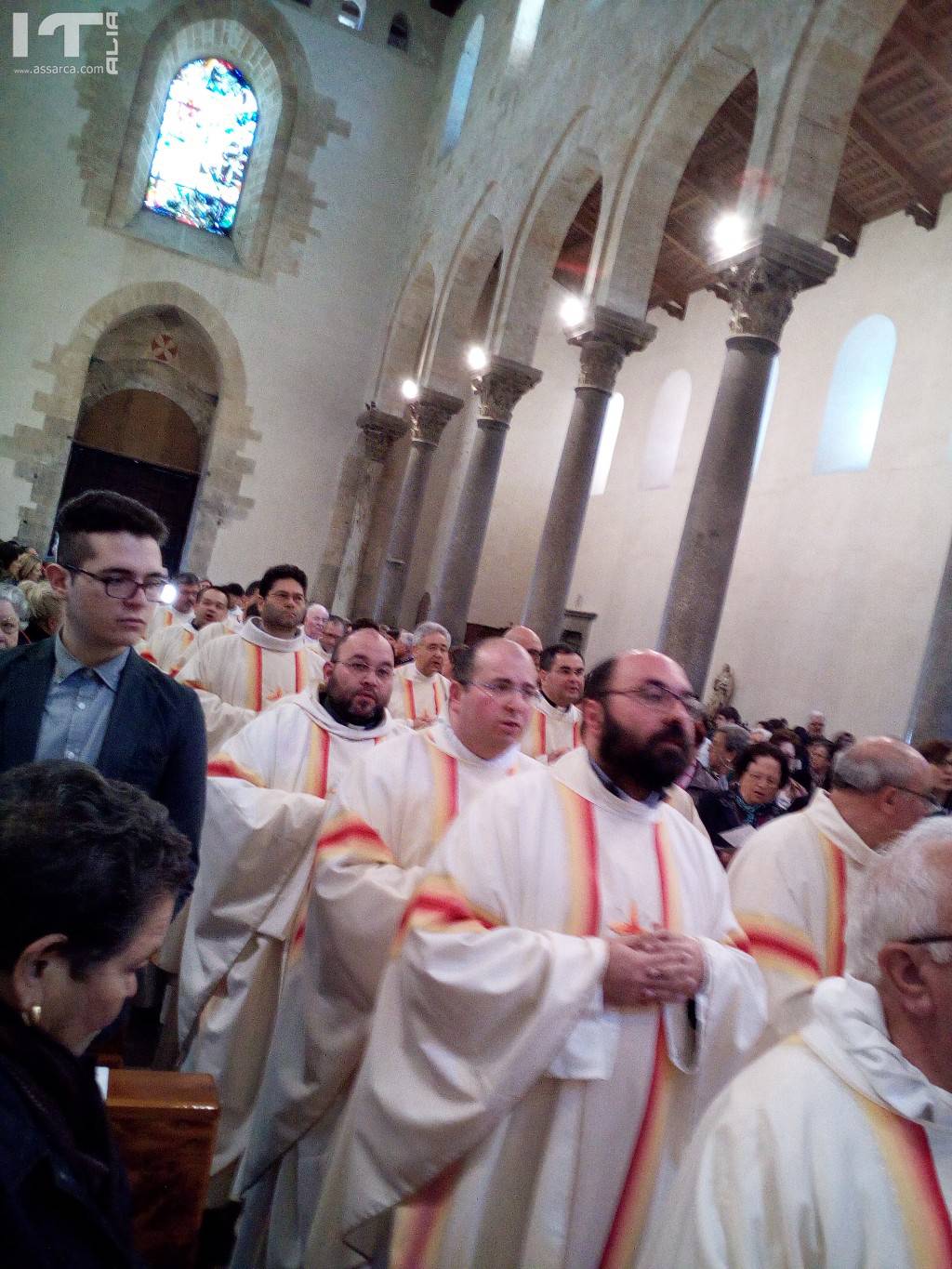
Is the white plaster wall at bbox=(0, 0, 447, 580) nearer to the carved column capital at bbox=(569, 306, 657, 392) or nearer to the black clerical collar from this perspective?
the carved column capital at bbox=(569, 306, 657, 392)

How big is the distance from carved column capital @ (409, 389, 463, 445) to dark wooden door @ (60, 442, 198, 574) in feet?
19.0

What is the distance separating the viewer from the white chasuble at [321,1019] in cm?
268

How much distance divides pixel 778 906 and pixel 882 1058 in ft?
5.03

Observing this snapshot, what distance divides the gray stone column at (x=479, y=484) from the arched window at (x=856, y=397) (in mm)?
4138

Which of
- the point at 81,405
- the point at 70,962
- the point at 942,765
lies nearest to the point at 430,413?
the point at 81,405

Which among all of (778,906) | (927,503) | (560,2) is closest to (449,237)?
(560,2)

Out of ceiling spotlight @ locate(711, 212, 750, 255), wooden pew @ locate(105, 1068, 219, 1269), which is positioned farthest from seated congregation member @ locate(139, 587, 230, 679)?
wooden pew @ locate(105, 1068, 219, 1269)

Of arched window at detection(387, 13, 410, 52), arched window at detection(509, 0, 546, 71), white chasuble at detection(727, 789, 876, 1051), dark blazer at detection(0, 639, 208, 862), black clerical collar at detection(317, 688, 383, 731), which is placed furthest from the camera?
arched window at detection(387, 13, 410, 52)

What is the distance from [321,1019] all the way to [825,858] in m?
1.53

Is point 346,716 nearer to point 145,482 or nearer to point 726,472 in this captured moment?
point 726,472

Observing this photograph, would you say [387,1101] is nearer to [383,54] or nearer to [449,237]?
[449,237]

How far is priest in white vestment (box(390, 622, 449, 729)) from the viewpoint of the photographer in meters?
7.11

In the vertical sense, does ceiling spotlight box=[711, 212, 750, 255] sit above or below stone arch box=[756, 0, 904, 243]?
below

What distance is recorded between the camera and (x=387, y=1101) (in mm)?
2139
